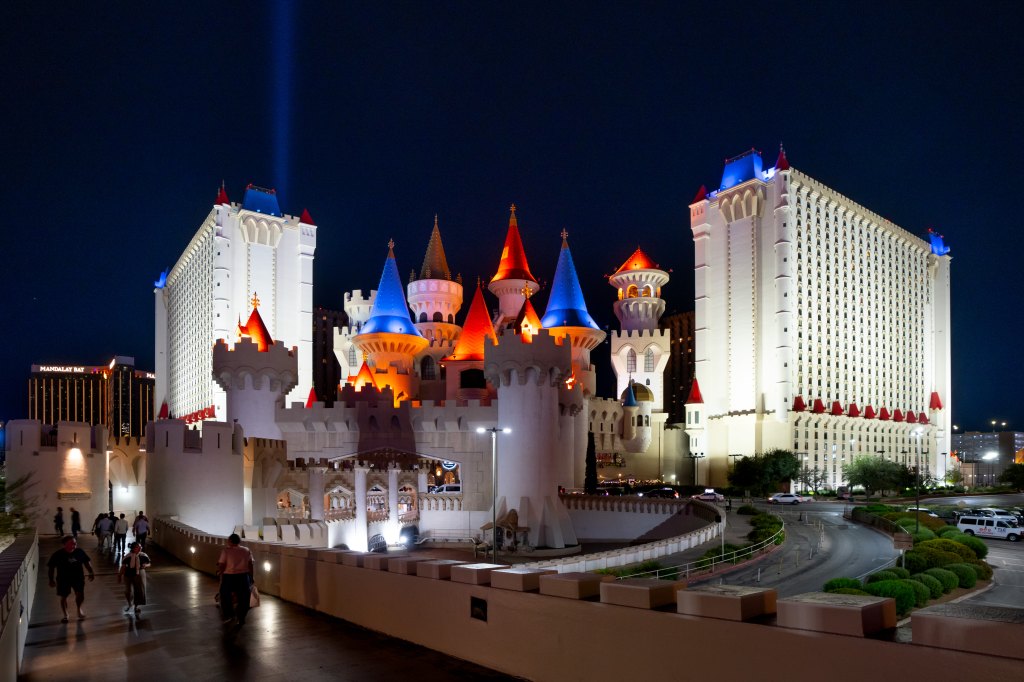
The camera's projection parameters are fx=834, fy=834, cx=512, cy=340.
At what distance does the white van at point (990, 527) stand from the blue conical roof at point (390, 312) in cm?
3723

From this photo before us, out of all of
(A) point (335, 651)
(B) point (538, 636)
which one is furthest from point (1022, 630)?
(A) point (335, 651)

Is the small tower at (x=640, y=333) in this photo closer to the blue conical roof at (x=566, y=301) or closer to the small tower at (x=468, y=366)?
the blue conical roof at (x=566, y=301)

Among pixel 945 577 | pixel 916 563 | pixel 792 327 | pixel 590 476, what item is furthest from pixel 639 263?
pixel 945 577

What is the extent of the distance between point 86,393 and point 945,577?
16534cm

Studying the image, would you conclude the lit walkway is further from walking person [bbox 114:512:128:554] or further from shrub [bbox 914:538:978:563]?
shrub [bbox 914:538:978:563]

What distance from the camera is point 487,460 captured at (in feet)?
140

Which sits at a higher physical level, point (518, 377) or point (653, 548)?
point (518, 377)

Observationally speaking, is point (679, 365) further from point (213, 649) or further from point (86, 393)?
point (213, 649)

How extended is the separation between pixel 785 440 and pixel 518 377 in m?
43.0

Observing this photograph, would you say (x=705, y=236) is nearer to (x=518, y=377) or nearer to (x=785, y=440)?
(x=785, y=440)

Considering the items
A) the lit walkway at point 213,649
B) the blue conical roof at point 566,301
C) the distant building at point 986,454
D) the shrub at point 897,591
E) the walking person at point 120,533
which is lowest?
the distant building at point 986,454

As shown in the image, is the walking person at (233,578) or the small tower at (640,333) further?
the small tower at (640,333)

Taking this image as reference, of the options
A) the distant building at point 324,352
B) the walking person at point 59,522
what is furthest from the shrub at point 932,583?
the distant building at point 324,352

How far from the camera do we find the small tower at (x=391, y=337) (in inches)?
2331
